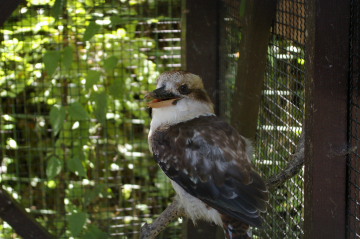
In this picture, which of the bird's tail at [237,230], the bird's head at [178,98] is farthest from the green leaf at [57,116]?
the bird's tail at [237,230]

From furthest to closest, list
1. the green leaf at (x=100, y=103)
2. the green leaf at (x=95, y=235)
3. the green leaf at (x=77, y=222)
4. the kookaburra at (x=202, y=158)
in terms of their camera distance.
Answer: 1. the green leaf at (x=100, y=103)
2. the green leaf at (x=77, y=222)
3. the green leaf at (x=95, y=235)
4. the kookaburra at (x=202, y=158)

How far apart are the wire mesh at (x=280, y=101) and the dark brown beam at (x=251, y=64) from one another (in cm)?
4

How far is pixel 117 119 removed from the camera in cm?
414

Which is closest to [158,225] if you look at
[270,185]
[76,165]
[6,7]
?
[270,185]

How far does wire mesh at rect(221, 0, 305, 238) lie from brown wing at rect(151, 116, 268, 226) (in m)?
0.14

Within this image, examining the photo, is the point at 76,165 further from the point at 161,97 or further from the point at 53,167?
the point at 161,97

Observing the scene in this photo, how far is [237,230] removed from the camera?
7.33 feet

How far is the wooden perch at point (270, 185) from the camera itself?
209 centimetres

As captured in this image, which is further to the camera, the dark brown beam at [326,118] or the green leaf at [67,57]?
the green leaf at [67,57]

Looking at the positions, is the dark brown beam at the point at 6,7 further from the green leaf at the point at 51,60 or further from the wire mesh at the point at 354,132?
the wire mesh at the point at 354,132

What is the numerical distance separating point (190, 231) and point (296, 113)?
1038mm

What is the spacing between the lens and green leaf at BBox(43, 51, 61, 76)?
3141mm

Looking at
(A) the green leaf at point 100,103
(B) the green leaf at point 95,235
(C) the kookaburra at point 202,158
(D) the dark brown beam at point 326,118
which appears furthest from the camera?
(A) the green leaf at point 100,103

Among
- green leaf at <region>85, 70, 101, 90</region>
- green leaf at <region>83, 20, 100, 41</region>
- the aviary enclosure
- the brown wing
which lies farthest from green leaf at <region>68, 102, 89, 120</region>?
the brown wing
